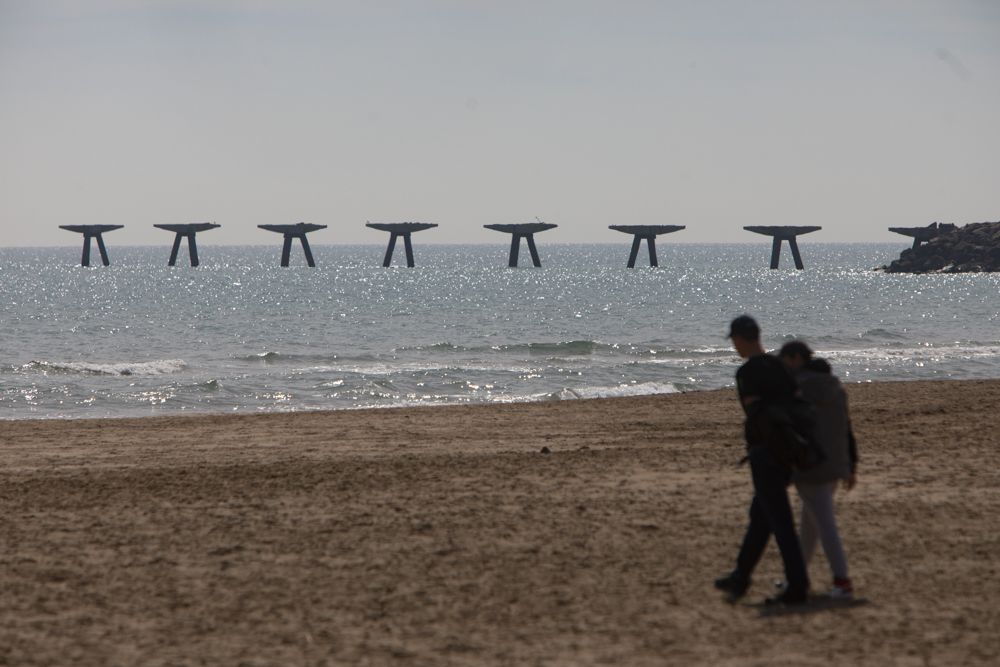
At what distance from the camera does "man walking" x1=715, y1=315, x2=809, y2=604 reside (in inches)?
223

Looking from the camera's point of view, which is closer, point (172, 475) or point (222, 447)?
point (172, 475)

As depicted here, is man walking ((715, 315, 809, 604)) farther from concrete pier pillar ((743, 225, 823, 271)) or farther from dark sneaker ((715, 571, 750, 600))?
concrete pier pillar ((743, 225, 823, 271))

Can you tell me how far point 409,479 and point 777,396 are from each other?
4.50 metres

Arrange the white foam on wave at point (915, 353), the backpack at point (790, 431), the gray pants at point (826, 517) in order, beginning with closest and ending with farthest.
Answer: the backpack at point (790, 431) → the gray pants at point (826, 517) → the white foam on wave at point (915, 353)

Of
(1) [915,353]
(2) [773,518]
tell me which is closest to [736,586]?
(2) [773,518]

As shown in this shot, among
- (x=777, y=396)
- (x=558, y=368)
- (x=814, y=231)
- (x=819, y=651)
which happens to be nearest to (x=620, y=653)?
(x=819, y=651)

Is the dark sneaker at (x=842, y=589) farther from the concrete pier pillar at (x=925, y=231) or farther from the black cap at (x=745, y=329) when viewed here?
the concrete pier pillar at (x=925, y=231)

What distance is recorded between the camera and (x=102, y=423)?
49.5ft

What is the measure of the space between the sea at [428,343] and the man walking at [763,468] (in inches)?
495

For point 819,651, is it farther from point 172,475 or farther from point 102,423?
point 102,423

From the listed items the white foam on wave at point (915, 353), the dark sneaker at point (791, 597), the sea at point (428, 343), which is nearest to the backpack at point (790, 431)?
the dark sneaker at point (791, 597)

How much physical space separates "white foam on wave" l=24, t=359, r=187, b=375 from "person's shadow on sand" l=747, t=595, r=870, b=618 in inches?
780

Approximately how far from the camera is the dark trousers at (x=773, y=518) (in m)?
5.81

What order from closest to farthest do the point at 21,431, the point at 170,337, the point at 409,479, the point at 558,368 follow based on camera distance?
the point at 409,479, the point at 21,431, the point at 558,368, the point at 170,337
